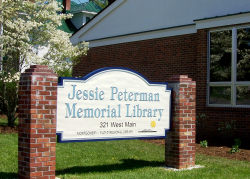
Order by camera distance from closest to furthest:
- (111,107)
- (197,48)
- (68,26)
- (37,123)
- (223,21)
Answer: (37,123) < (111,107) < (223,21) < (197,48) < (68,26)

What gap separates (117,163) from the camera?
25.2ft

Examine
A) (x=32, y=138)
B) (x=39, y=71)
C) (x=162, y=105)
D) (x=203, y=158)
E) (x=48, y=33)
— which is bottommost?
(x=203, y=158)

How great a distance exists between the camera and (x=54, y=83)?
561 cm

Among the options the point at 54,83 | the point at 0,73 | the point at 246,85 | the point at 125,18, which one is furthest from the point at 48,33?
the point at 54,83

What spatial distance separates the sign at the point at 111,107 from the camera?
591cm

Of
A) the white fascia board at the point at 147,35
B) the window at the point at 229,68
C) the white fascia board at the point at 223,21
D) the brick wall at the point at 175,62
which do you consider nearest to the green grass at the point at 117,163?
the brick wall at the point at 175,62

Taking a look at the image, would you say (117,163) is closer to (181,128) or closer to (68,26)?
(181,128)

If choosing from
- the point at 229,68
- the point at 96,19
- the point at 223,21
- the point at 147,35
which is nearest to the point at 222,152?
the point at 229,68

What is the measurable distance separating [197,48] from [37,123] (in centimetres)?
765

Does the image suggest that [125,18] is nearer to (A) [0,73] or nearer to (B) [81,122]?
(A) [0,73]

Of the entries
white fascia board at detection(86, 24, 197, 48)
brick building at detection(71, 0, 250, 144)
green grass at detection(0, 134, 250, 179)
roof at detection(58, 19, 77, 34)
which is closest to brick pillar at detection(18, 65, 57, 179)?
green grass at detection(0, 134, 250, 179)

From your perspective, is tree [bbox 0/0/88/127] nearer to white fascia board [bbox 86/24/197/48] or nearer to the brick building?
white fascia board [bbox 86/24/197/48]

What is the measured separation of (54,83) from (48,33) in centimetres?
822

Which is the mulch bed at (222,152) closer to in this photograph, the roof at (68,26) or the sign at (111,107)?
the sign at (111,107)
